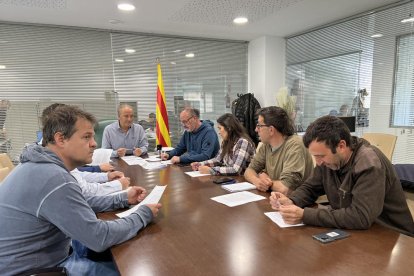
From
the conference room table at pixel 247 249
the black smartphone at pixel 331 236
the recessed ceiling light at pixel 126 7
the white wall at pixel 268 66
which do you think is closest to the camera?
the conference room table at pixel 247 249

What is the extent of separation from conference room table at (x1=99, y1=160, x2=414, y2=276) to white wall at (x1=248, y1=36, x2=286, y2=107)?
12.9ft

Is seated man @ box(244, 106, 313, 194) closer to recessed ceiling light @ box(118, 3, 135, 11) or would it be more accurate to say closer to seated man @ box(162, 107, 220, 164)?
seated man @ box(162, 107, 220, 164)

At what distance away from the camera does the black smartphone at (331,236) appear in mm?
1131

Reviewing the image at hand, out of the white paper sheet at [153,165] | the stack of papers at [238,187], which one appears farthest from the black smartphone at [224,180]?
the white paper sheet at [153,165]

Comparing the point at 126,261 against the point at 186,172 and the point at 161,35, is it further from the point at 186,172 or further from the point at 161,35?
the point at 161,35

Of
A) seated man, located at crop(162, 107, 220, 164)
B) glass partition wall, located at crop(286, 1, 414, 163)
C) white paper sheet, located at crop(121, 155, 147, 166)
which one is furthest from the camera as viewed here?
glass partition wall, located at crop(286, 1, 414, 163)

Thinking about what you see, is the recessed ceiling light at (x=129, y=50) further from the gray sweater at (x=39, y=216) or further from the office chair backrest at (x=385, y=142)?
the gray sweater at (x=39, y=216)

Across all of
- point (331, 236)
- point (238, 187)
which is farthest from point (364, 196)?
point (238, 187)

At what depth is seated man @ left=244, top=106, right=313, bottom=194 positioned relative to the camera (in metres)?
1.88

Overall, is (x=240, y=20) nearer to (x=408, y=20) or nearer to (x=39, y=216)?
(x=408, y=20)

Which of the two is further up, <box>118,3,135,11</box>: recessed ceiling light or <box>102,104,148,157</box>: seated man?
<box>118,3,135,11</box>: recessed ceiling light

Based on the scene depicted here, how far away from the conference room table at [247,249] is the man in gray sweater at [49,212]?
124mm

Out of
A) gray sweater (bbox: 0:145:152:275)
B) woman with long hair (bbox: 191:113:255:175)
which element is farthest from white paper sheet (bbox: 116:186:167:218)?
woman with long hair (bbox: 191:113:255:175)

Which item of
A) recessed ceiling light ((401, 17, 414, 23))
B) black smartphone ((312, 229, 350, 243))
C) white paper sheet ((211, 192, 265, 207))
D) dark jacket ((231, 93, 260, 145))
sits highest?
recessed ceiling light ((401, 17, 414, 23))
